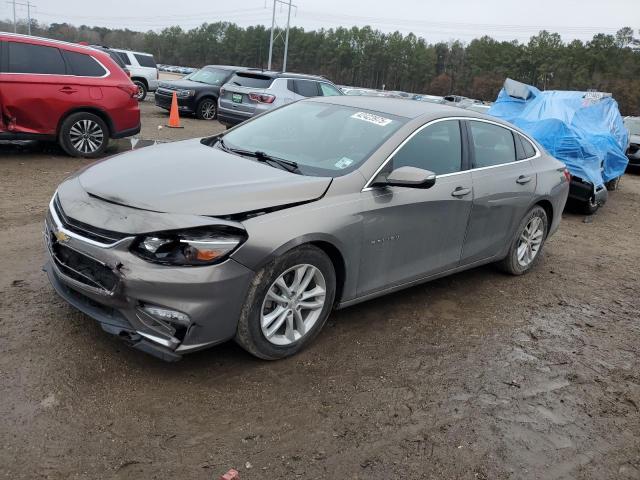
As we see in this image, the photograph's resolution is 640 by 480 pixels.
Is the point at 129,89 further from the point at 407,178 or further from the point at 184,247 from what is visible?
the point at 184,247

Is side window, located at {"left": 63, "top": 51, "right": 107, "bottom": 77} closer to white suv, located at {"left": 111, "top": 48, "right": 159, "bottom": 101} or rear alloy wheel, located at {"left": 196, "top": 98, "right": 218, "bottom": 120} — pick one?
rear alloy wheel, located at {"left": 196, "top": 98, "right": 218, "bottom": 120}

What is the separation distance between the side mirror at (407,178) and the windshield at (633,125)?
47.9ft

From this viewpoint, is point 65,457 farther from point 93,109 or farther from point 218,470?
point 93,109

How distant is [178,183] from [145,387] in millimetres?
1184

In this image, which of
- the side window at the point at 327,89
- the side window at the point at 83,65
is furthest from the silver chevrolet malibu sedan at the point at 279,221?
the side window at the point at 327,89

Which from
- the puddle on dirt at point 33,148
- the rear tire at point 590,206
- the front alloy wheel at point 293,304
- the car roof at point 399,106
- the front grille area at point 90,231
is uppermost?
the car roof at point 399,106

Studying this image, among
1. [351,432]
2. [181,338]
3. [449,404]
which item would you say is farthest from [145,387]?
[449,404]

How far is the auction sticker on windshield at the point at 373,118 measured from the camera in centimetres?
418

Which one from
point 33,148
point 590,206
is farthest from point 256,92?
point 590,206

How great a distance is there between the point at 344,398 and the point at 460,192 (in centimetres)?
198

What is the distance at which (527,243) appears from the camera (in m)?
5.58

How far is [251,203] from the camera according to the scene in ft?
10.5

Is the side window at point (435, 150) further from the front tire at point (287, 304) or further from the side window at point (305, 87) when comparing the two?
the side window at point (305, 87)

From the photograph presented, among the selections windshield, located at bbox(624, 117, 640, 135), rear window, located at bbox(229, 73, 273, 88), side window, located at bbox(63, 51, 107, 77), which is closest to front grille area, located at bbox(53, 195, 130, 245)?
side window, located at bbox(63, 51, 107, 77)
